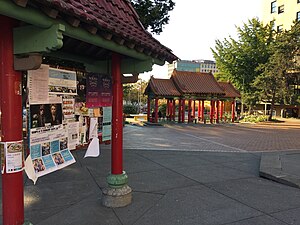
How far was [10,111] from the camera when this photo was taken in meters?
2.83

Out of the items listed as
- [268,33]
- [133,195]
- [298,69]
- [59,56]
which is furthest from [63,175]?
[268,33]

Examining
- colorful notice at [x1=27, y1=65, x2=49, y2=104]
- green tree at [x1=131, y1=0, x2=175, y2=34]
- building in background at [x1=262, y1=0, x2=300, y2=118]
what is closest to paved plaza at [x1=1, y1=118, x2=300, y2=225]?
colorful notice at [x1=27, y1=65, x2=49, y2=104]

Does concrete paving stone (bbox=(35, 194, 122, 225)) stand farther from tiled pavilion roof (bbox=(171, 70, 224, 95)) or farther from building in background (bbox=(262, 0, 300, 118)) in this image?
building in background (bbox=(262, 0, 300, 118))

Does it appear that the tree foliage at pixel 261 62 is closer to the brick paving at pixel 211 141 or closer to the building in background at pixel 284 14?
the building in background at pixel 284 14

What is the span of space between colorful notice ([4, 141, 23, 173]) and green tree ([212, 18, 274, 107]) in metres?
32.0

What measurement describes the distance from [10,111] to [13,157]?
1.68 ft

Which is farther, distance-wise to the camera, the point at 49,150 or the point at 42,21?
the point at 49,150

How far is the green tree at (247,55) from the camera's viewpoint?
109 ft

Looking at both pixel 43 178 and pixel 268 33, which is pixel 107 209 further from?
pixel 268 33

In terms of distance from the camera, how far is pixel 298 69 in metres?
27.0

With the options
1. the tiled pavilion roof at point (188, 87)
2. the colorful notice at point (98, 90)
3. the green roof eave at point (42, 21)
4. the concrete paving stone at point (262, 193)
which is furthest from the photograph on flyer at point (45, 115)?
the tiled pavilion roof at point (188, 87)

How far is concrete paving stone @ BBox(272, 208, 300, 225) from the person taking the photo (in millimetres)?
4168

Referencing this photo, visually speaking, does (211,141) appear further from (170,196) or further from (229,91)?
(229,91)

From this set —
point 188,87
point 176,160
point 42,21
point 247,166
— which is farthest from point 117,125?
point 188,87
